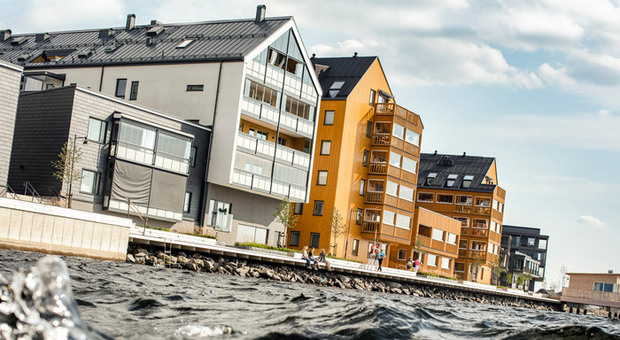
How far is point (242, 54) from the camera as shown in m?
48.1

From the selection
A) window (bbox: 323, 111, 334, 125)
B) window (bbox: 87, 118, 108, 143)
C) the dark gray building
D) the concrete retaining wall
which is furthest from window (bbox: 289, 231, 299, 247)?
the concrete retaining wall

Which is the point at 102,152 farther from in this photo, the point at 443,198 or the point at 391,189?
the point at 443,198

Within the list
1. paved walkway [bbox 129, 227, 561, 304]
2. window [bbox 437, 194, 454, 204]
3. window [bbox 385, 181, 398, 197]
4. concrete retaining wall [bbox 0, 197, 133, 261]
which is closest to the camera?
concrete retaining wall [bbox 0, 197, 133, 261]

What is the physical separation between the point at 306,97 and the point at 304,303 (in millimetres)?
37665

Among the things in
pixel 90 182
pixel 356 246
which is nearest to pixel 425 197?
pixel 356 246

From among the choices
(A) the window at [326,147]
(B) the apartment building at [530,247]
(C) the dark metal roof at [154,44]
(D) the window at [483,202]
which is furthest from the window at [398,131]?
(B) the apartment building at [530,247]

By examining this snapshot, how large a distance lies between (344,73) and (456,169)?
3449 centimetres

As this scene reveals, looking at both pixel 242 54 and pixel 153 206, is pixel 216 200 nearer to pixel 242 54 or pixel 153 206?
pixel 153 206

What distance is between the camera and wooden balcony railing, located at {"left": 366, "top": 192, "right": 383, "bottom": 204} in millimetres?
64125

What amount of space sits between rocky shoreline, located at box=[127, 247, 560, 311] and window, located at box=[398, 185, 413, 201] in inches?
473

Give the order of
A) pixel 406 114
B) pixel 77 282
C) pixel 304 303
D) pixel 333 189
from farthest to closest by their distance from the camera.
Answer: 1. pixel 406 114
2. pixel 333 189
3. pixel 304 303
4. pixel 77 282

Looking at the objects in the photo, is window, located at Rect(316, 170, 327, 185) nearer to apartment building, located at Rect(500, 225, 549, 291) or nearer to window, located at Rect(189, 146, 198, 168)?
window, located at Rect(189, 146, 198, 168)

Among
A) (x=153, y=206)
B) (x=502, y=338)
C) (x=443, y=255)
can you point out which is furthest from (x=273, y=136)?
(x=502, y=338)

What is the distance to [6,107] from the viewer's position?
36406mm
